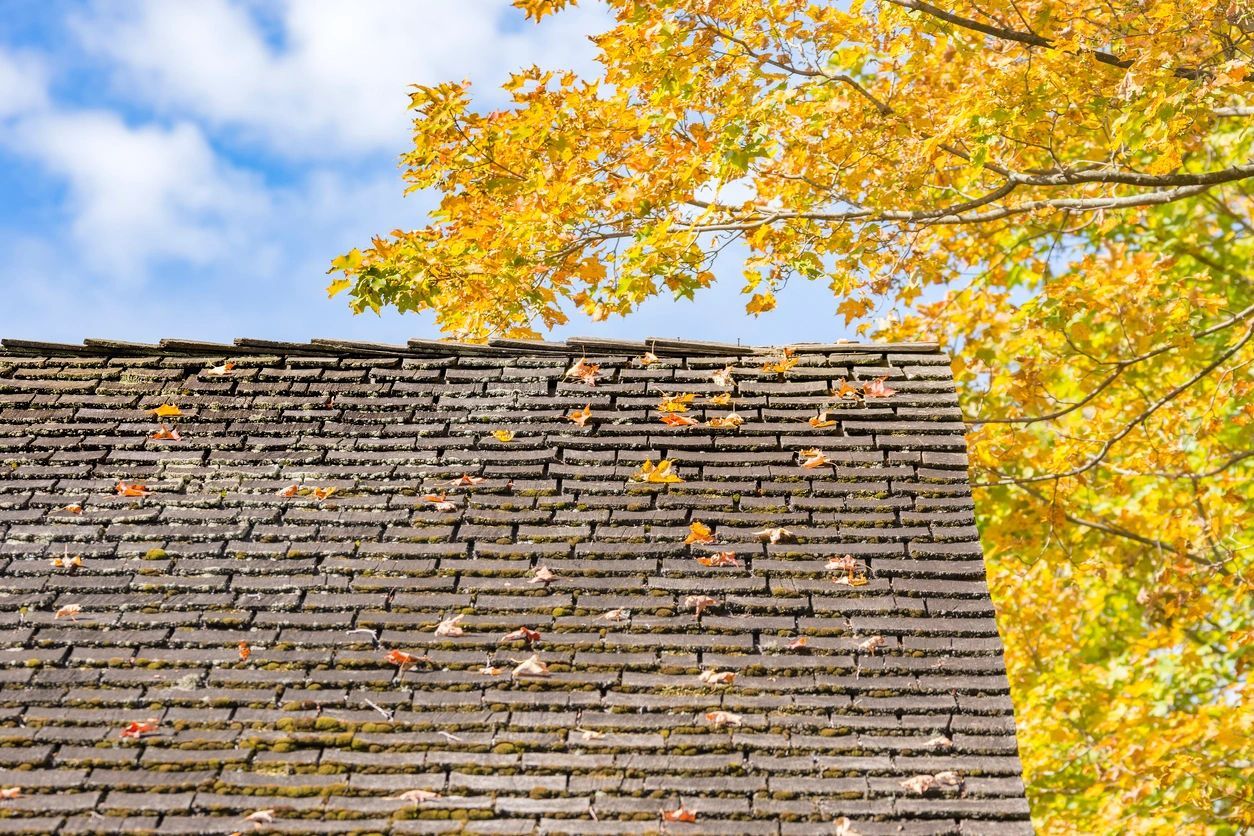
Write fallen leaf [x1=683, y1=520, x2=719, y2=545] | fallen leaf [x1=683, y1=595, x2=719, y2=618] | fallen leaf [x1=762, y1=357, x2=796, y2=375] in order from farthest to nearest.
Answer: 1. fallen leaf [x1=762, y1=357, x2=796, y2=375]
2. fallen leaf [x1=683, y1=520, x2=719, y2=545]
3. fallen leaf [x1=683, y1=595, x2=719, y2=618]

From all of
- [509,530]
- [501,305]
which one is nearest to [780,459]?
[509,530]

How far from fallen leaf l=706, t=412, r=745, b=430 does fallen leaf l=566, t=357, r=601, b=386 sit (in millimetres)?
807

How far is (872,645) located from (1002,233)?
10585 mm

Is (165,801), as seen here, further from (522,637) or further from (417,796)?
(522,637)

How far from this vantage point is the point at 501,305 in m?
12.1

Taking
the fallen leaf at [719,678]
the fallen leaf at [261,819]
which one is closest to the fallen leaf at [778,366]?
the fallen leaf at [719,678]

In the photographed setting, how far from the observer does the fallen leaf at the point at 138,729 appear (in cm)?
544

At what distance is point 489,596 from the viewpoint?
6078mm

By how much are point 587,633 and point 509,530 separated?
0.83m

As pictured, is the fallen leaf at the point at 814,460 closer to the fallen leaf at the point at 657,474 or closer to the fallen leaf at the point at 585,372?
the fallen leaf at the point at 657,474

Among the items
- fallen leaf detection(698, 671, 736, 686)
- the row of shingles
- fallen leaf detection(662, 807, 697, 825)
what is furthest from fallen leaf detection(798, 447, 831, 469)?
the row of shingles

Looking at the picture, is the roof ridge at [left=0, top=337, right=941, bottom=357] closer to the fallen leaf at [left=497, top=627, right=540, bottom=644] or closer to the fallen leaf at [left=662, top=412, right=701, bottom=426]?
the fallen leaf at [left=662, top=412, right=701, bottom=426]

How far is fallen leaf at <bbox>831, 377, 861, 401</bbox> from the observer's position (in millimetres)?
7177

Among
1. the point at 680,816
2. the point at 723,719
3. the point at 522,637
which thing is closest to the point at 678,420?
the point at 522,637
